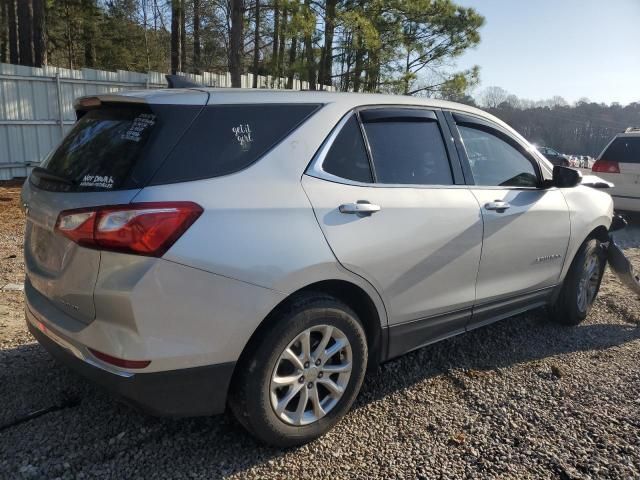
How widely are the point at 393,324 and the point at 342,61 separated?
13.1 meters

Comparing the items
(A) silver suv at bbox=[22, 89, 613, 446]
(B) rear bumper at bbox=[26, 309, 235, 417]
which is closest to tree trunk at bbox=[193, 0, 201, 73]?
(A) silver suv at bbox=[22, 89, 613, 446]

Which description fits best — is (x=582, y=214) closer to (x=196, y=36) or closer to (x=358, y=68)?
(x=358, y=68)

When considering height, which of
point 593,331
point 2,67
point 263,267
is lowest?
point 593,331

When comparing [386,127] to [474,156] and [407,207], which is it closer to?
[407,207]

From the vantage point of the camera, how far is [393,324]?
9.90 feet

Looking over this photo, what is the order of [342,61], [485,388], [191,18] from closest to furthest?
[485,388] → [342,61] → [191,18]

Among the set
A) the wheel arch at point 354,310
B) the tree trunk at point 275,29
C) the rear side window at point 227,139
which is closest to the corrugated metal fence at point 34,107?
the tree trunk at point 275,29

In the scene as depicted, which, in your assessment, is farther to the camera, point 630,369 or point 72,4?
point 72,4

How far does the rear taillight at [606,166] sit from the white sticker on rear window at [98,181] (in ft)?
31.3

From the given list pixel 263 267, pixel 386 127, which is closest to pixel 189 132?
pixel 263 267

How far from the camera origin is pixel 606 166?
31.7ft

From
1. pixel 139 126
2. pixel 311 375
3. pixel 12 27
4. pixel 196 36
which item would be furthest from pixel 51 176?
pixel 12 27

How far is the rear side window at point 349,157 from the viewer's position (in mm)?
2754

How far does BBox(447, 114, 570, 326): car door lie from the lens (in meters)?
3.50
